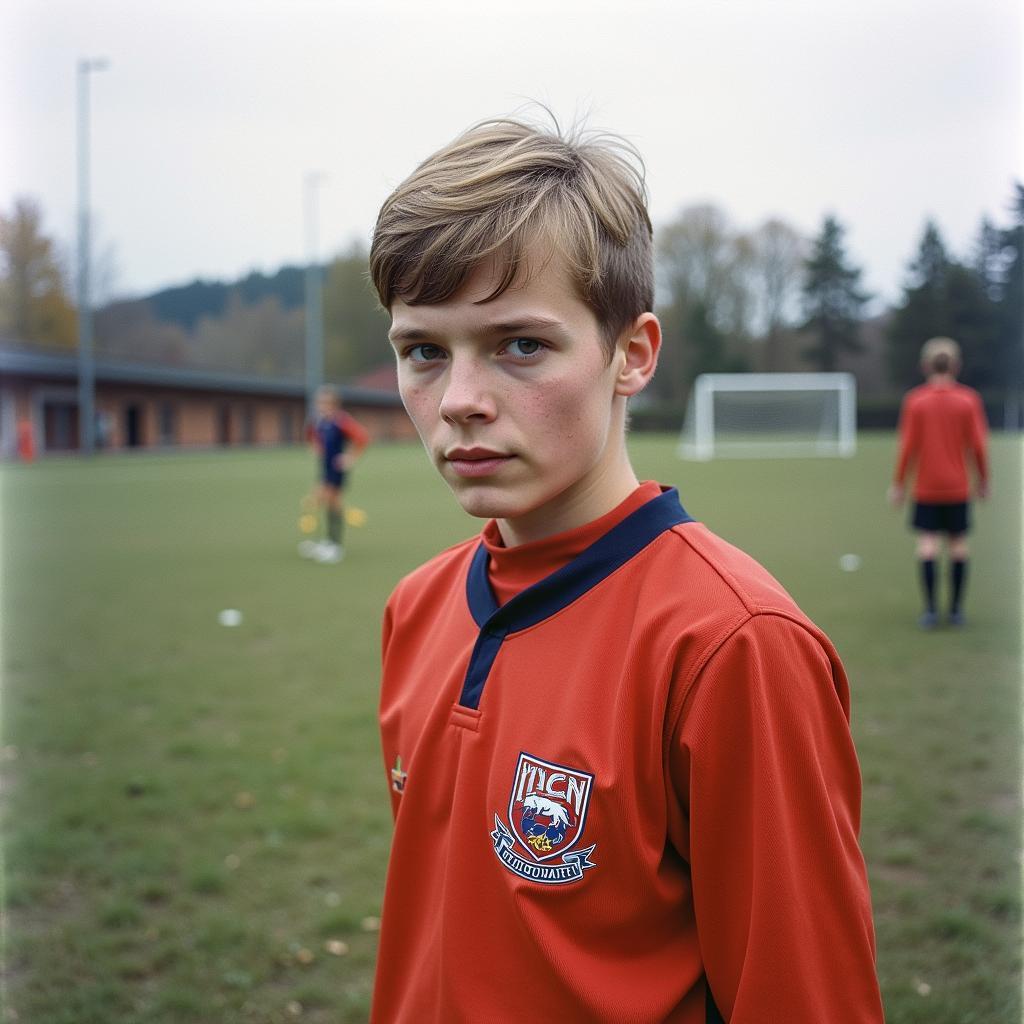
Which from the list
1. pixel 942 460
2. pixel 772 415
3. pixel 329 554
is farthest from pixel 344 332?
pixel 942 460

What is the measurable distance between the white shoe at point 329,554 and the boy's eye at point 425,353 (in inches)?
446

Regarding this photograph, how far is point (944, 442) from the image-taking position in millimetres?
8023

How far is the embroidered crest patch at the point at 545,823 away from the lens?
129 centimetres

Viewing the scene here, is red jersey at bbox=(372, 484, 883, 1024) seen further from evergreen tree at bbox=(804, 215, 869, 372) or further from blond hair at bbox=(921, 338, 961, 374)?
evergreen tree at bbox=(804, 215, 869, 372)

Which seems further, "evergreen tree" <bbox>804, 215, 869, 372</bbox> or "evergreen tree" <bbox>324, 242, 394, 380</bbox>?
"evergreen tree" <bbox>324, 242, 394, 380</bbox>

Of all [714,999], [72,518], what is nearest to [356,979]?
[714,999]

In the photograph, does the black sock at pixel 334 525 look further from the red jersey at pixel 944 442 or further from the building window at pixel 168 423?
the building window at pixel 168 423

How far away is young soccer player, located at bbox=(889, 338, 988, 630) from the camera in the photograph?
7.99 m

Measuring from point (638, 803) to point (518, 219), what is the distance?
2.51 feet

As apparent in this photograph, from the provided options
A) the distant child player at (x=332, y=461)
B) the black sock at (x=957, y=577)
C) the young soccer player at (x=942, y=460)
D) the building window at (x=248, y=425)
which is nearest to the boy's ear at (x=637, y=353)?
the young soccer player at (x=942, y=460)

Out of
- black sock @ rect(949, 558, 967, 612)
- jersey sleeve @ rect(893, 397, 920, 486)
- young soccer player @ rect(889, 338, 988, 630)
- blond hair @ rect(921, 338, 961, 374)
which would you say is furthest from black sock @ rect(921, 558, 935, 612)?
blond hair @ rect(921, 338, 961, 374)

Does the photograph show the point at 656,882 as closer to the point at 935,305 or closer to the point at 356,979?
the point at 356,979

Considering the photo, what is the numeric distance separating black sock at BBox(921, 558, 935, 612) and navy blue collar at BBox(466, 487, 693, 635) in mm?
7328

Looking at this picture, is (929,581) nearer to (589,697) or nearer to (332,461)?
(589,697)
